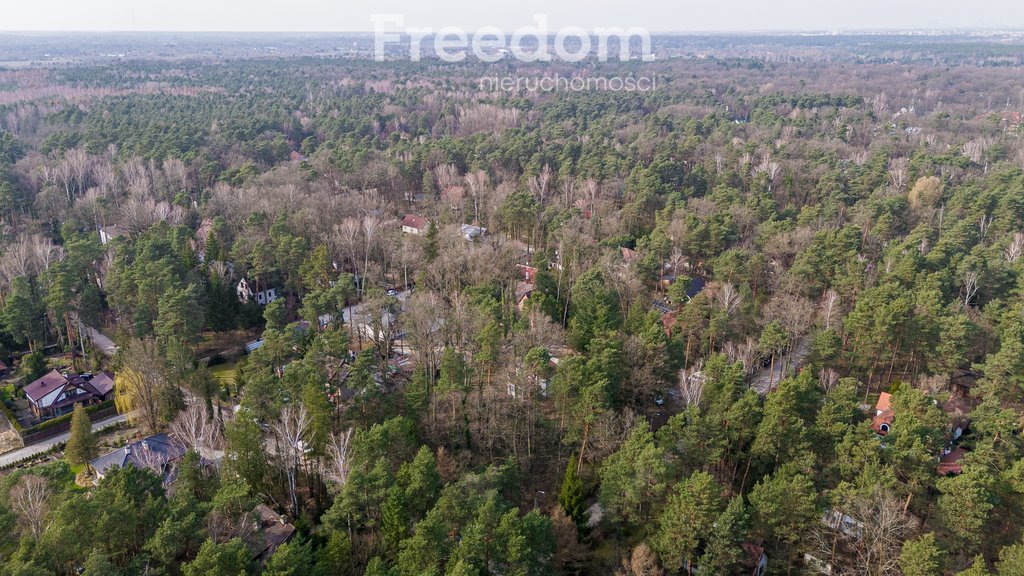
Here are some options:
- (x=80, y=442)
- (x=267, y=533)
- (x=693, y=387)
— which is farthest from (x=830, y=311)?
(x=80, y=442)

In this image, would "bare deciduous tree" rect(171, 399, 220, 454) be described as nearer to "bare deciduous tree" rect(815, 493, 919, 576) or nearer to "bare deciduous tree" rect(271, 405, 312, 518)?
"bare deciduous tree" rect(271, 405, 312, 518)

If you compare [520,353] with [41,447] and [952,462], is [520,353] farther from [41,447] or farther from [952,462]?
[41,447]

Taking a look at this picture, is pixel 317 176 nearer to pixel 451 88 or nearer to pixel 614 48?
pixel 451 88

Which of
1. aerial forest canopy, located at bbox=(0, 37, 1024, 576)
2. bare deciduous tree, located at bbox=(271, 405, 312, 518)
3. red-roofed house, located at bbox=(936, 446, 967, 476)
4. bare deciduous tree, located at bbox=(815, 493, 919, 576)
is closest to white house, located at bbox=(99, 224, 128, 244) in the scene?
aerial forest canopy, located at bbox=(0, 37, 1024, 576)

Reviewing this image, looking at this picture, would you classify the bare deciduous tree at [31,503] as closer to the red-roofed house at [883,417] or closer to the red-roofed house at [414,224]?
the red-roofed house at [883,417]

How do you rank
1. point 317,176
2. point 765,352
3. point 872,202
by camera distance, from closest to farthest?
point 765,352, point 872,202, point 317,176

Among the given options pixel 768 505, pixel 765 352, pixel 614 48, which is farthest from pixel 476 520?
pixel 614 48

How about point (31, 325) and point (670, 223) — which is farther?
point (670, 223)
